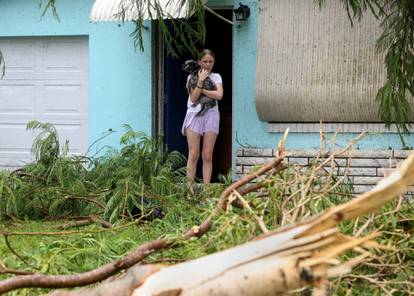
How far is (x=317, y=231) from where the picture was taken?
272 cm

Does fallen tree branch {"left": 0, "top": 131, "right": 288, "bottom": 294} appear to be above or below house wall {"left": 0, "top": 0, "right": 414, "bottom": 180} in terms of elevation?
below

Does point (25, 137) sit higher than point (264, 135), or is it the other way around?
point (264, 135)

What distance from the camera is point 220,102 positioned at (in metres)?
13.0

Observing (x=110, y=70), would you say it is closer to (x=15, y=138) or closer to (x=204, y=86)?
(x=15, y=138)

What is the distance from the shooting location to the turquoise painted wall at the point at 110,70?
12453mm

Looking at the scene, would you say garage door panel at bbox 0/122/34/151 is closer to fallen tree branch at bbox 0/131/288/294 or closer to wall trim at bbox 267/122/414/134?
wall trim at bbox 267/122/414/134

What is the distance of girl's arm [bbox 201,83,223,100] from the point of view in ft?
34.9

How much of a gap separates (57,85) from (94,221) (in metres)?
6.04

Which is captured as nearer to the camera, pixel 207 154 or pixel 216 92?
pixel 216 92

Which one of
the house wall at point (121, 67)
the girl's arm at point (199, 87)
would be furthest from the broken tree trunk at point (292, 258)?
the house wall at point (121, 67)

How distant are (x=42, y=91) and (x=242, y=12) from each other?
3.45 metres

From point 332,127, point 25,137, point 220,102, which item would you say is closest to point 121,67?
point 220,102

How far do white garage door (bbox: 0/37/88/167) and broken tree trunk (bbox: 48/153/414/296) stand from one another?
10287 mm

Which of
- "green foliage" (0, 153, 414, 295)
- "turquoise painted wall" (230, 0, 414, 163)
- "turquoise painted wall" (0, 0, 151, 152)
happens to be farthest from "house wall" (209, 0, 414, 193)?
"green foliage" (0, 153, 414, 295)
